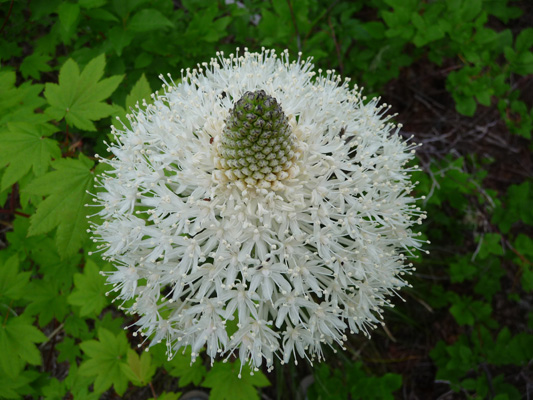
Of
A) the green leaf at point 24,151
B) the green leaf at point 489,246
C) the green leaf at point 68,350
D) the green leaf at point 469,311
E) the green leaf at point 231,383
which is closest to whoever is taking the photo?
the green leaf at point 24,151

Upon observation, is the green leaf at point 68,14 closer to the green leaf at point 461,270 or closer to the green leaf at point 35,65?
the green leaf at point 35,65

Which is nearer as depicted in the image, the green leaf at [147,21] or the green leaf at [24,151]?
the green leaf at [24,151]

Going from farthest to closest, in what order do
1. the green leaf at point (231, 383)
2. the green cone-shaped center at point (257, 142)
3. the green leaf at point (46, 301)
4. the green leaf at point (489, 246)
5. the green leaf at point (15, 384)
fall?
the green leaf at point (489, 246) < the green leaf at point (46, 301) < the green leaf at point (15, 384) < the green leaf at point (231, 383) < the green cone-shaped center at point (257, 142)

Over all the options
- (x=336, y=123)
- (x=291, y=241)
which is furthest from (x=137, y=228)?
(x=336, y=123)

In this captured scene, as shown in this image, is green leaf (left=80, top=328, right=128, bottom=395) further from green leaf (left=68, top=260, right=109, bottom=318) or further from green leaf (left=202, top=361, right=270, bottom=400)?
green leaf (left=202, top=361, right=270, bottom=400)

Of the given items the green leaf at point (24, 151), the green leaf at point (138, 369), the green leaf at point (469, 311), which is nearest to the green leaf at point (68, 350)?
the green leaf at point (138, 369)

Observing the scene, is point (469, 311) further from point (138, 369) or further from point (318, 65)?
point (138, 369)

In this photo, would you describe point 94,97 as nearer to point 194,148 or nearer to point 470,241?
point 194,148

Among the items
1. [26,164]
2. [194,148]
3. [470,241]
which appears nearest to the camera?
[194,148]
